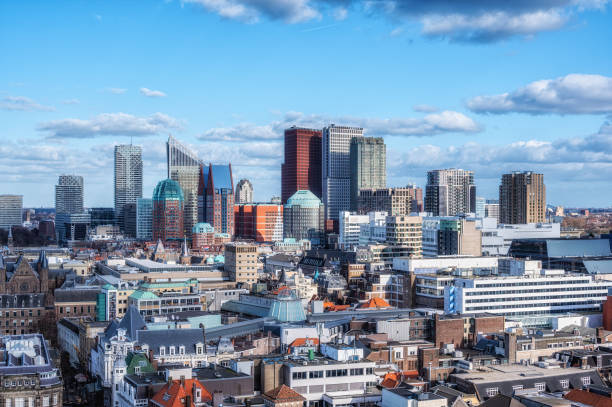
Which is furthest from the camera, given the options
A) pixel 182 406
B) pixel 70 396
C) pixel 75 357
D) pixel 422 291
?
pixel 422 291

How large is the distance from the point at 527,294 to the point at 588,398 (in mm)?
60608

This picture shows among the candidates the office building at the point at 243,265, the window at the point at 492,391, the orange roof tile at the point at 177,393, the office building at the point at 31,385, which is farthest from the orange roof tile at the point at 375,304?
the orange roof tile at the point at 177,393

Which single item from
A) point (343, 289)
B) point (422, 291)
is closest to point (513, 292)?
point (422, 291)

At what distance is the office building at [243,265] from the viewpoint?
17212cm

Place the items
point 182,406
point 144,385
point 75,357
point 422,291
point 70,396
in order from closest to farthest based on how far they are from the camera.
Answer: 1. point 182,406
2. point 144,385
3. point 70,396
4. point 75,357
5. point 422,291

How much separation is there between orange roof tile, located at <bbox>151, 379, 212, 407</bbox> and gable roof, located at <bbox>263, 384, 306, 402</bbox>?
5.51 m

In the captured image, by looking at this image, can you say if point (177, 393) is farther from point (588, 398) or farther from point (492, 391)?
point (588, 398)

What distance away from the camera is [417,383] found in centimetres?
8131

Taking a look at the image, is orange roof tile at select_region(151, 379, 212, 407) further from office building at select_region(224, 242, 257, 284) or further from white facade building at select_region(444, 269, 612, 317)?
office building at select_region(224, 242, 257, 284)

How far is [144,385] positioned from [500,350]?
4283cm

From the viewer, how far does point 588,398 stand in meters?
72.0

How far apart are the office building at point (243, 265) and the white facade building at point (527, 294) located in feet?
183

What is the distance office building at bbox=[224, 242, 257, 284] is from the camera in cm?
17212

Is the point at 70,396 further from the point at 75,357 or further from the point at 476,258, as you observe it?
the point at 476,258
